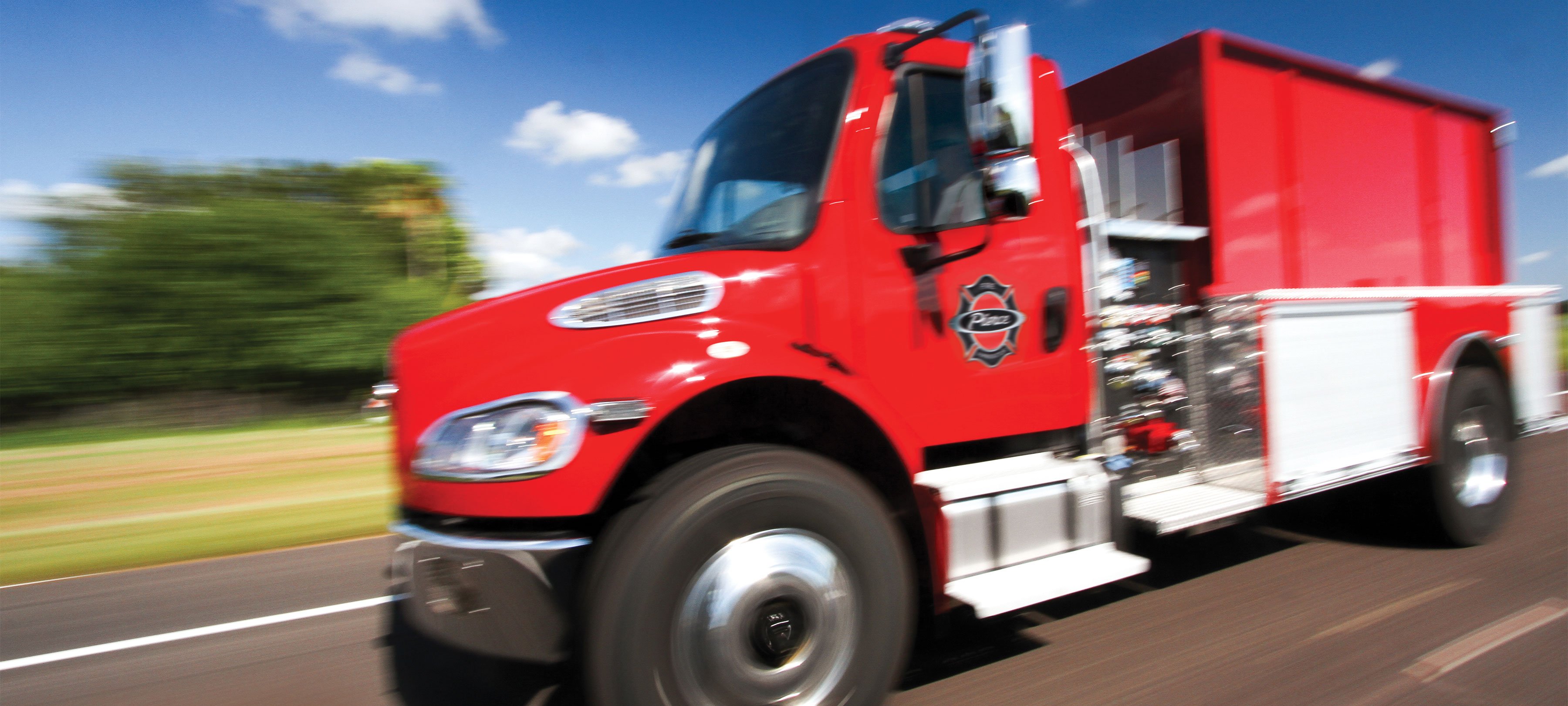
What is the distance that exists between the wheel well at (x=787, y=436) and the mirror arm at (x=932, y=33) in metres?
1.21

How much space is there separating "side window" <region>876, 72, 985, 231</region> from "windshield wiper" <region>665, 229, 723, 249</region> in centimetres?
69

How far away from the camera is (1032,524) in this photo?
3.15m

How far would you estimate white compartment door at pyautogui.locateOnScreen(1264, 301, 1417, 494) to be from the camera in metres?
3.91

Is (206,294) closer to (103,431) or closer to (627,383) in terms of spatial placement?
(103,431)

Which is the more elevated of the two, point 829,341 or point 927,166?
point 927,166

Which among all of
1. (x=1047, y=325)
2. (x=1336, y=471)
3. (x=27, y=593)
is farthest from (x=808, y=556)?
(x=27, y=593)

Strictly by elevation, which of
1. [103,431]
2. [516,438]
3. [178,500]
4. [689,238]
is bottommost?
[178,500]

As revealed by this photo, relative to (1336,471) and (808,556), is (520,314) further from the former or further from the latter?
(1336,471)

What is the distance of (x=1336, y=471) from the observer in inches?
164

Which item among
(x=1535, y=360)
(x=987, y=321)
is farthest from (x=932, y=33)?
(x=1535, y=360)

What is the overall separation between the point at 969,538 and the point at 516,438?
157 centimetres

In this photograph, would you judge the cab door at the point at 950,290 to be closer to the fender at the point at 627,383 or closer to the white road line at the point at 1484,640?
the fender at the point at 627,383

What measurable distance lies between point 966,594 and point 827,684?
578mm

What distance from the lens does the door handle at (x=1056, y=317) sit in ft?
11.1
